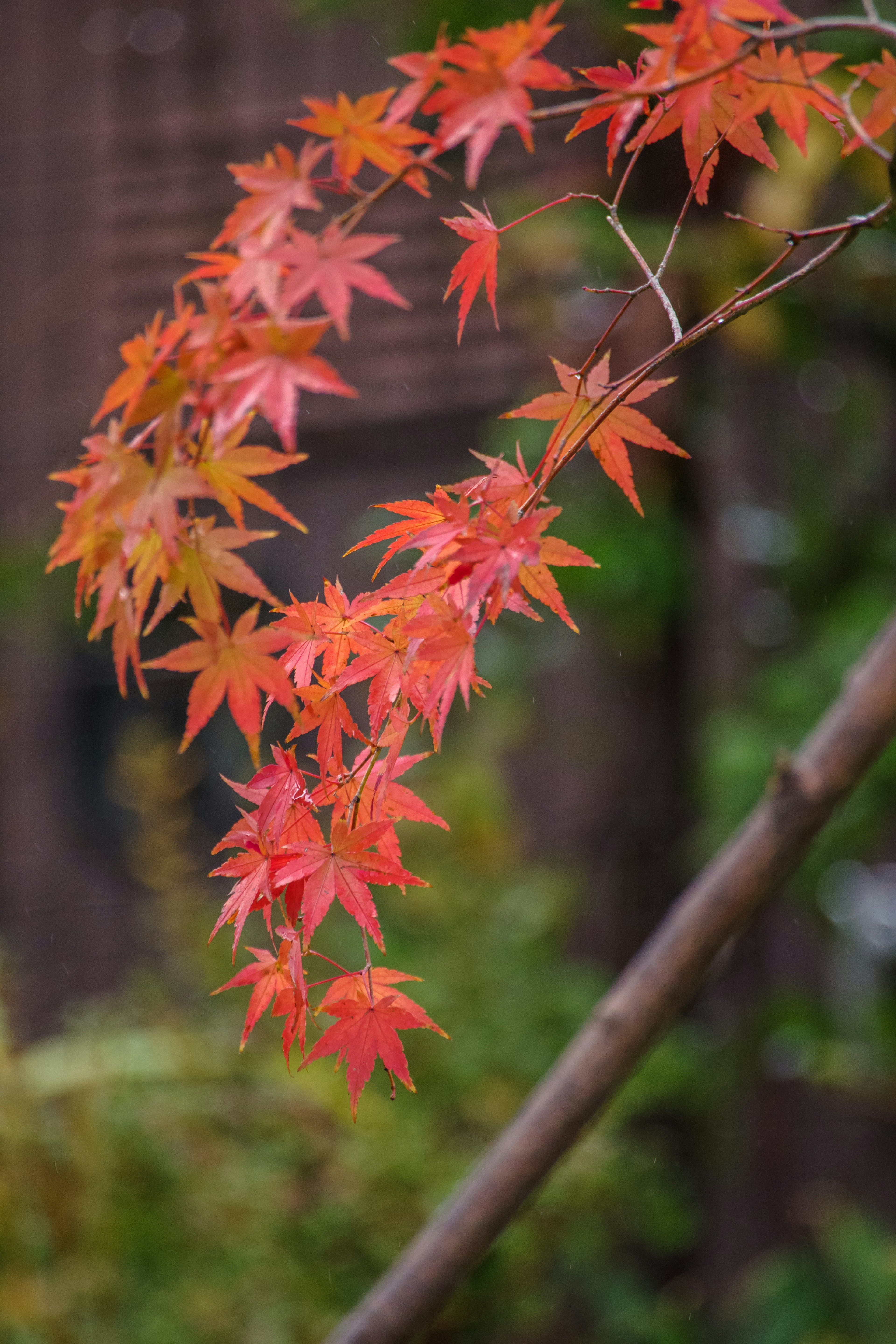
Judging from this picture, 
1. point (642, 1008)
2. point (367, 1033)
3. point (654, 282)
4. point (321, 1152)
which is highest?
point (654, 282)

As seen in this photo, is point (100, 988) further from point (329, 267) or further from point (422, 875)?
point (329, 267)

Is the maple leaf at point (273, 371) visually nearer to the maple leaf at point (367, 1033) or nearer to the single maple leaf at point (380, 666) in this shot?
the single maple leaf at point (380, 666)

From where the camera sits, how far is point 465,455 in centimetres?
296

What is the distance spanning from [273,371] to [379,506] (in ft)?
0.40

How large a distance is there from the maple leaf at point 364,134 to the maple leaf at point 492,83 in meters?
0.02

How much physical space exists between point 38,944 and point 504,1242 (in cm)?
192

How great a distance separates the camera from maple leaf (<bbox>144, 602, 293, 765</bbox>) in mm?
495

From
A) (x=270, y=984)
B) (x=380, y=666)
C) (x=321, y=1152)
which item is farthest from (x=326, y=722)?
(x=321, y=1152)

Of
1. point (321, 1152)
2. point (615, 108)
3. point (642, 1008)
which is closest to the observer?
point (615, 108)

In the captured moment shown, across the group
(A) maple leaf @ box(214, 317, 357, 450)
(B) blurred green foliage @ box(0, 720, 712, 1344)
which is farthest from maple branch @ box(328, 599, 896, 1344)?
(B) blurred green foliage @ box(0, 720, 712, 1344)

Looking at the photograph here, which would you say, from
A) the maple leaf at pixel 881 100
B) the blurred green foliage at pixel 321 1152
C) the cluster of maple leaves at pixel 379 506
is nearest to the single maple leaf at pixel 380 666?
the cluster of maple leaves at pixel 379 506

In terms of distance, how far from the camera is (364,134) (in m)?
0.49

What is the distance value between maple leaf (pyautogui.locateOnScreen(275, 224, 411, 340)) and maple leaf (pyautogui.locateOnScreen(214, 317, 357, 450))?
0.09 ft

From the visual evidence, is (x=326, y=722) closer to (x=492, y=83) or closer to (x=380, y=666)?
(x=380, y=666)
